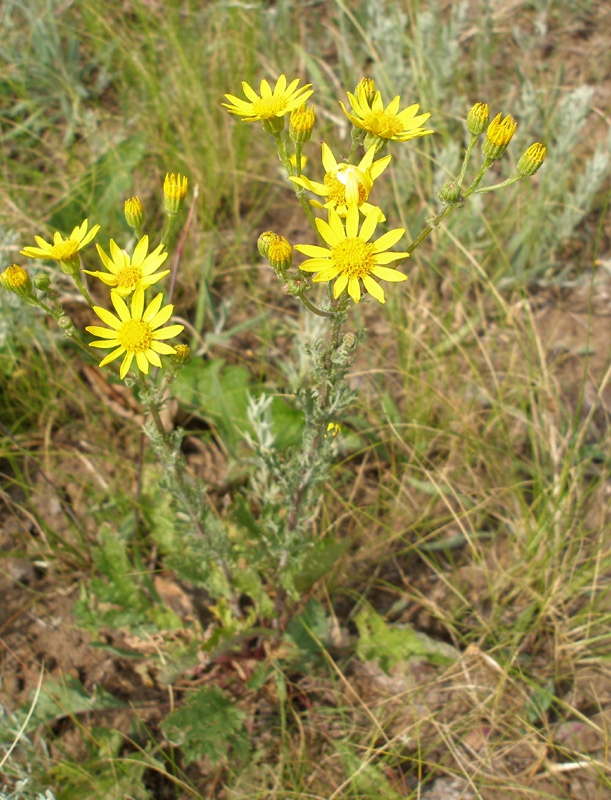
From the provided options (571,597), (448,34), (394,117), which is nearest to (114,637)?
(571,597)

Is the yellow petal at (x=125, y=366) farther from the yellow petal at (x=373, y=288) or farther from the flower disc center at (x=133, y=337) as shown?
the yellow petal at (x=373, y=288)

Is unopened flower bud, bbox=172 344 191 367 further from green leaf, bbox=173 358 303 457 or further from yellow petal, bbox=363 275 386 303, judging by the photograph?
green leaf, bbox=173 358 303 457

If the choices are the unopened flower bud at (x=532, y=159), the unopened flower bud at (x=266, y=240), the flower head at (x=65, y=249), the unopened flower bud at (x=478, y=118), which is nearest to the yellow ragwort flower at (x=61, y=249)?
the flower head at (x=65, y=249)

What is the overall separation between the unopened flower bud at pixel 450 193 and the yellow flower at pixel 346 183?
17 centimetres

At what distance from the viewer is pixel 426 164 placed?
3.76 meters

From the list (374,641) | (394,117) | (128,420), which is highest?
(394,117)

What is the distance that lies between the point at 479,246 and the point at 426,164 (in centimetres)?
62

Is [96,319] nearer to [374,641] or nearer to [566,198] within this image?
[374,641]

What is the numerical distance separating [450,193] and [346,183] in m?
0.28

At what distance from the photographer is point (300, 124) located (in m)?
1.78

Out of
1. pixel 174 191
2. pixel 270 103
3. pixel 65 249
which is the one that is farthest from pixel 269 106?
pixel 65 249

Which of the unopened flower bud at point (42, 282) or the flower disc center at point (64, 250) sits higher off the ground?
the flower disc center at point (64, 250)

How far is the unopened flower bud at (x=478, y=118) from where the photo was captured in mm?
1818

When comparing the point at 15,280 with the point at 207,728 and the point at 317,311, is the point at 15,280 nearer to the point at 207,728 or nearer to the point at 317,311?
the point at 317,311
